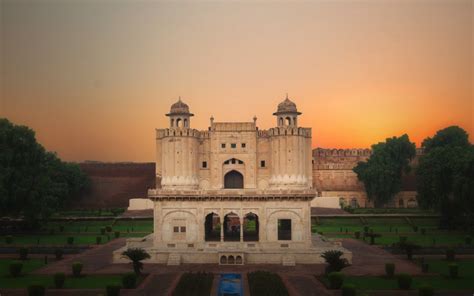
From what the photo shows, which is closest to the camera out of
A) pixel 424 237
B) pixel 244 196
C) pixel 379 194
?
pixel 244 196

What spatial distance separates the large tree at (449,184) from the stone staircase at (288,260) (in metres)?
15.5

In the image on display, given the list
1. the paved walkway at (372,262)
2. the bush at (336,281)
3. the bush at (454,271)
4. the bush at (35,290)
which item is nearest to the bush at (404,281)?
the bush at (336,281)

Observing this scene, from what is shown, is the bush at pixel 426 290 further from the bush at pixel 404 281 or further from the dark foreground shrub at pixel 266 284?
the dark foreground shrub at pixel 266 284

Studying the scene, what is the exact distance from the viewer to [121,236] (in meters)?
42.6

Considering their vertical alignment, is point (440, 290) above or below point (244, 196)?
below

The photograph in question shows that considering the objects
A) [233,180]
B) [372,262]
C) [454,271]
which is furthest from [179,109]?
[454,271]

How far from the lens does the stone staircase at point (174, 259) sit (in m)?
30.1

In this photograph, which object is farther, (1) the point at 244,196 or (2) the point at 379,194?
(2) the point at 379,194

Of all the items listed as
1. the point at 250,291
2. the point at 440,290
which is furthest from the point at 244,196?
the point at 440,290

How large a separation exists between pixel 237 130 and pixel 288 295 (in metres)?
22.6

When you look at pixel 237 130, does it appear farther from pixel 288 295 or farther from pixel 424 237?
pixel 288 295

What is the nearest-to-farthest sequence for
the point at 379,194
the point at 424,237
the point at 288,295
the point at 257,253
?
the point at 288,295 < the point at 257,253 < the point at 424,237 < the point at 379,194

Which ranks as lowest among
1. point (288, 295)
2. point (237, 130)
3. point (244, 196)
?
point (288, 295)

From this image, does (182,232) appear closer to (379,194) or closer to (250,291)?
(250,291)
